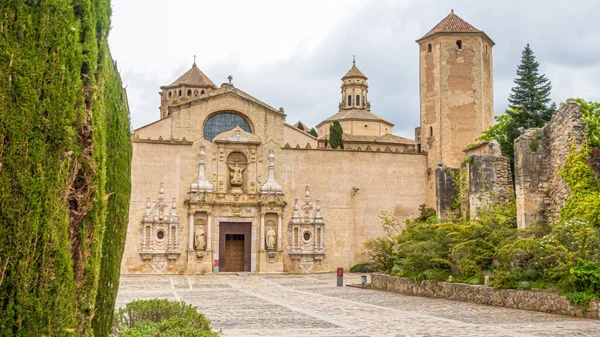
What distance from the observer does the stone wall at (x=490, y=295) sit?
12.7m

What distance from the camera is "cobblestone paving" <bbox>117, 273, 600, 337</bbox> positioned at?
33.5 ft

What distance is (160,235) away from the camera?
30.5 m

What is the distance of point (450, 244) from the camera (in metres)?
18.6

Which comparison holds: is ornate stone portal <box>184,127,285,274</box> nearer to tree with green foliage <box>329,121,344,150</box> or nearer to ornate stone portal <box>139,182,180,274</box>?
ornate stone portal <box>139,182,180,274</box>

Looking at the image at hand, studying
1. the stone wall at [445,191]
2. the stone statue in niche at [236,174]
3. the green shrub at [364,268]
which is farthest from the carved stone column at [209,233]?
the stone wall at [445,191]

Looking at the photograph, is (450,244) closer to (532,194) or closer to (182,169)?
(532,194)

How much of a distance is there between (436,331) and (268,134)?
81.6 ft

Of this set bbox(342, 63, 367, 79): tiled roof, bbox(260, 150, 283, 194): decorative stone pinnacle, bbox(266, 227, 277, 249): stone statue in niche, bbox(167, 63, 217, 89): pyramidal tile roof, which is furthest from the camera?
bbox(342, 63, 367, 79): tiled roof

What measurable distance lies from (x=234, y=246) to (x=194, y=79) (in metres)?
39.2

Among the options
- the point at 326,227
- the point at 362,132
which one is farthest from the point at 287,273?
the point at 362,132

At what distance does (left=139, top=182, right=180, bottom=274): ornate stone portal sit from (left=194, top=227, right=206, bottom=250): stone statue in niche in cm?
93

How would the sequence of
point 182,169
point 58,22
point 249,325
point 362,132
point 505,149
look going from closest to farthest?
1. point 58,22
2. point 249,325
3. point 505,149
4. point 182,169
5. point 362,132

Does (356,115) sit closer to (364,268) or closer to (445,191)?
(364,268)

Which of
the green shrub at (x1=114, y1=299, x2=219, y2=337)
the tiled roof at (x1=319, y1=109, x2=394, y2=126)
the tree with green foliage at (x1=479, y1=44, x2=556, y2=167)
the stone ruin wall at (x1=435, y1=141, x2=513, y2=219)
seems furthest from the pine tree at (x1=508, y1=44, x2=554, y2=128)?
the tiled roof at (x1=319, y1=109, x2=394, y2=126)
